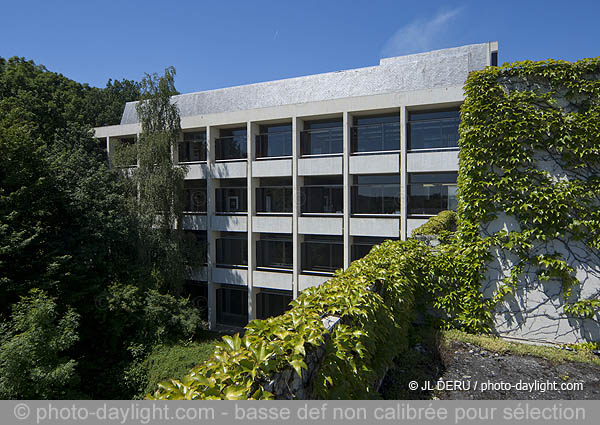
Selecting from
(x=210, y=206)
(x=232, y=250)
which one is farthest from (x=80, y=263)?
(x=232, y=250)

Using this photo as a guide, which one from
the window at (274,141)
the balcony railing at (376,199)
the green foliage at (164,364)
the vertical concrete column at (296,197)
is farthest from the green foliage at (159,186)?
the balcony railing at (376,199)

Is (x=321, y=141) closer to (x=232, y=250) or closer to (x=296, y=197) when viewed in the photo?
(x=296, y=197)

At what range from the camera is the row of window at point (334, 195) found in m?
20.2

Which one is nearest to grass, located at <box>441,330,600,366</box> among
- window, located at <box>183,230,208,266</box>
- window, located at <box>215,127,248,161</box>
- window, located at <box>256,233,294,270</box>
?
window, located at <box>256,233,294,270</box>

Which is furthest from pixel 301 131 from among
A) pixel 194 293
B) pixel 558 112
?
pixel 558 112

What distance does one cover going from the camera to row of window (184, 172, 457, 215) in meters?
20.2

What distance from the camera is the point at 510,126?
282 inches

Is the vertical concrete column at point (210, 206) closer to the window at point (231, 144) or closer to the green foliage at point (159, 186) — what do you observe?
the window at point (231, 144)

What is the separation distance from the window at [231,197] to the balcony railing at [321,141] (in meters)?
4.85

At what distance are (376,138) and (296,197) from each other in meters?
5.77

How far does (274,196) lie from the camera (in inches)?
959

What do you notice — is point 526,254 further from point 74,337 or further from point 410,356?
point 74,337
